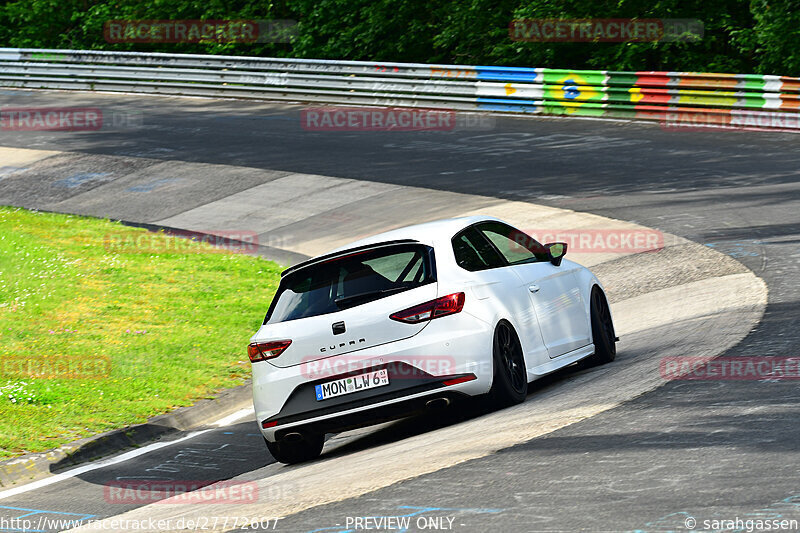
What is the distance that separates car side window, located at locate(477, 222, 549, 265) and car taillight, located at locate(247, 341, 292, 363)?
2.01 metres

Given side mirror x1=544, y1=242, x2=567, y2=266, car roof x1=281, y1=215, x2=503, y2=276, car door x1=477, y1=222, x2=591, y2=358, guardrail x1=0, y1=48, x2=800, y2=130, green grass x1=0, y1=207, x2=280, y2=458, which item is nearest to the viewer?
car roof x1=281, y1=215, x2=503, y2=276

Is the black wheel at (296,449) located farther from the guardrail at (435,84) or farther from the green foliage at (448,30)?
the green foliage at (448,30)

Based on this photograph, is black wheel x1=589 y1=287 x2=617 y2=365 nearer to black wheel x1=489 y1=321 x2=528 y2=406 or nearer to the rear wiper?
black wheel x1=489 y1=321 x2=528 y2=406

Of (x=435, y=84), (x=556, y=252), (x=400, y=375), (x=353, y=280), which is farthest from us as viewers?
(x=435, y=84)

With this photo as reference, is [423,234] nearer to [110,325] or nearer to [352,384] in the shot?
[352,384]

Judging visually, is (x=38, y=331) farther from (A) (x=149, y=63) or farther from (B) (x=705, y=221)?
(A) (x=149, y=63)

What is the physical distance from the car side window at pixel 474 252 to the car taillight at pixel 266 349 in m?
1.42

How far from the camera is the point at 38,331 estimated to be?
12.7m

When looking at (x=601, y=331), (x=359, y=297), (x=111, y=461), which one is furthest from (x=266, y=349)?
(x=601, y=331)

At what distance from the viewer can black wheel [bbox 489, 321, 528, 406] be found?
26.4 feet

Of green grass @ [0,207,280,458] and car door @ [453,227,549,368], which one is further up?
car door @ [453,227,549,368]

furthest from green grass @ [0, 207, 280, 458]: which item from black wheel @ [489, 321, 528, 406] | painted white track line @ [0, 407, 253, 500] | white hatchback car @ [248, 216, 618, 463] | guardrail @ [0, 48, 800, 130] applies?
guardrail @ [0, 48, 800, 130]

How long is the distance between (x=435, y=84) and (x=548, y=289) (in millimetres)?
21210

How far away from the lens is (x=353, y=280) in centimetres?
822
